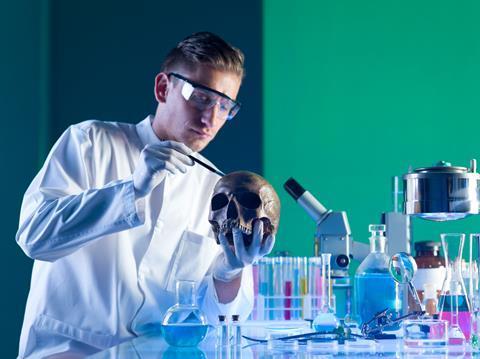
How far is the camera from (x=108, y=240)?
2.38 metres

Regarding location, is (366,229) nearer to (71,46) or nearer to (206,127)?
(206,127)

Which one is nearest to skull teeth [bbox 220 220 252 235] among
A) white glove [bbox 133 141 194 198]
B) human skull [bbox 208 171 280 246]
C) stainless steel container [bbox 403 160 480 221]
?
human skull [bbox 208 171 280 246]

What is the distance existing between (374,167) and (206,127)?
132 centimetres

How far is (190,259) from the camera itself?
2516 mm

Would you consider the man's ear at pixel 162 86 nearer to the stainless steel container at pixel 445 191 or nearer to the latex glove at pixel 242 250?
the latex glove at pixel 242 250

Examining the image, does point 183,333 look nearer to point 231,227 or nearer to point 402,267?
point 231,227

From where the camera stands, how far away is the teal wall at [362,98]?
354 cm

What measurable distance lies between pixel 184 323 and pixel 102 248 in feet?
2.04

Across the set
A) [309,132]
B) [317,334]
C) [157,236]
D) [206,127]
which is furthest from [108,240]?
[309,132]

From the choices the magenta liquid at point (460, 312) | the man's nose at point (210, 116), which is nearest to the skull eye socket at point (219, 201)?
the man's nose at point (210, 116)

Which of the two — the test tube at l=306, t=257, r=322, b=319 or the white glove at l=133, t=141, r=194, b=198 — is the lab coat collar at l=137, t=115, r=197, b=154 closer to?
the white glove at l=133, t=141, r=194, b=198

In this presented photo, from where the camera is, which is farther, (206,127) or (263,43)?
(263,43)

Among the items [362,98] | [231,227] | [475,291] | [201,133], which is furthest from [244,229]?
[362,98]

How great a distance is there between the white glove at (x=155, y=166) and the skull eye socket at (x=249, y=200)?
0.59 feet
